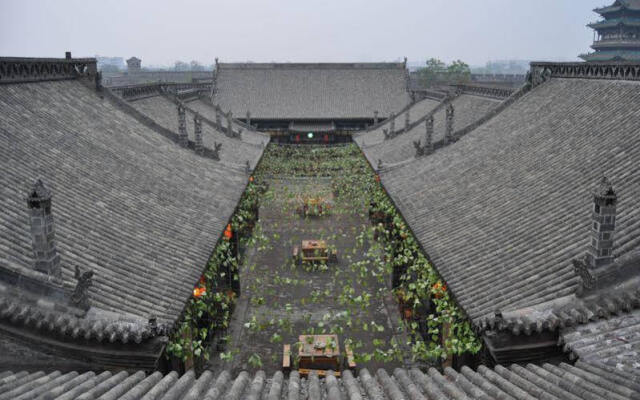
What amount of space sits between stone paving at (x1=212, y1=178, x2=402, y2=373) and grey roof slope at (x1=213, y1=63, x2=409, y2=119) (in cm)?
1824

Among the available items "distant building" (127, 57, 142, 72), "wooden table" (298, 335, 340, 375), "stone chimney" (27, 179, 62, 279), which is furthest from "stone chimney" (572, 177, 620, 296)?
"distant building" (127, 57, 142, 72)

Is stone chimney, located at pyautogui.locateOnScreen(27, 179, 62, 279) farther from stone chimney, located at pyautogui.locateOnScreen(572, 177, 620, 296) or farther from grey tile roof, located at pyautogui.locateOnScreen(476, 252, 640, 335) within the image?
stone chimney, located at pyautogui.locateOnScreen(572, 177, 620, 296)

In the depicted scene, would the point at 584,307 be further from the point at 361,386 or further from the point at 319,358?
the point at 319,358

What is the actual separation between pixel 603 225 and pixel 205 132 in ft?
77.3

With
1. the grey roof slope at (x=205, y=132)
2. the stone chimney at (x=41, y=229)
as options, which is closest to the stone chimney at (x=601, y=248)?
the stone chimney at (x=41, y=229)

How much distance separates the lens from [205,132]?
29.1 metres

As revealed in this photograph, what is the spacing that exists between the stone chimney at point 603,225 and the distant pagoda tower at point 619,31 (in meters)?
52.6

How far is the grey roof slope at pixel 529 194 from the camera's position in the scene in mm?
10336

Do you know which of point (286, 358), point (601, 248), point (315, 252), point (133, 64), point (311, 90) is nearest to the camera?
point (601, 248)

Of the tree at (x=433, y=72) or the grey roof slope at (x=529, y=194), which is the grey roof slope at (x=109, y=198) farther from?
the tree at (x=433, y=72)

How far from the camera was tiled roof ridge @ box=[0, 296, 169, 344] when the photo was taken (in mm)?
8125

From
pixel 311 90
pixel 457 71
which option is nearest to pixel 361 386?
pixel 311 90

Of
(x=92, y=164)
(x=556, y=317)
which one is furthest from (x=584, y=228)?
(x=92, y=164)

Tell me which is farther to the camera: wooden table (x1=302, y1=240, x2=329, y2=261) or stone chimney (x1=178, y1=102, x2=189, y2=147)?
wooden table (x1=302, y1=240, x2=329, y2=261)
